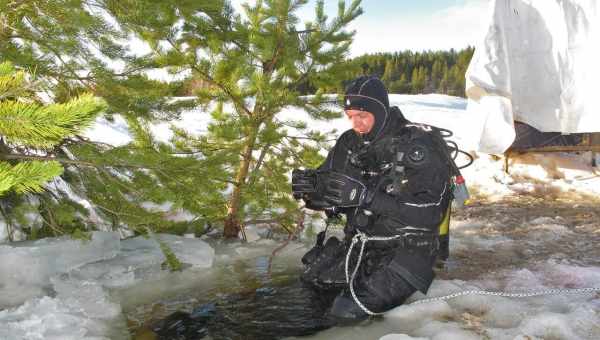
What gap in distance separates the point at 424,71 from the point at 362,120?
125 feet

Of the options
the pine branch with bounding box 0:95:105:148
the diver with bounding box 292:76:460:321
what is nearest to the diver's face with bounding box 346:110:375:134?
the diver with bounding box 292:76:460:321

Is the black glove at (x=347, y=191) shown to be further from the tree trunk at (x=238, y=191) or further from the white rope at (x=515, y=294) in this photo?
the tree trunk at (x=238, y=191)

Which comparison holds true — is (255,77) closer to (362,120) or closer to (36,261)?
(362,120)

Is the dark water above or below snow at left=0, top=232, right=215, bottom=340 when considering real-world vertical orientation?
below

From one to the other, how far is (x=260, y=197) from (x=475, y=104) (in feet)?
22.6

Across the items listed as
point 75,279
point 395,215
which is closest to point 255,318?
point 395,215

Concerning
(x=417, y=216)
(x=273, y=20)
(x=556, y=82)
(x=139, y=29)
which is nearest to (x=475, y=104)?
(x=556, y=82)

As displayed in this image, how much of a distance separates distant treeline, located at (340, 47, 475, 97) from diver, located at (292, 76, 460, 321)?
109ft

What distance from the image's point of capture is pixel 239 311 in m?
3.58

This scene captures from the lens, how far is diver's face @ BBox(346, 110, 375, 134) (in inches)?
156

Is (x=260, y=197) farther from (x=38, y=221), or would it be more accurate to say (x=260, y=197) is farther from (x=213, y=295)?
(x=38, y=221)

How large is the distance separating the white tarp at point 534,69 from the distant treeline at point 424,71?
26.7 m

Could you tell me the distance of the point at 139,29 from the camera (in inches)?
148

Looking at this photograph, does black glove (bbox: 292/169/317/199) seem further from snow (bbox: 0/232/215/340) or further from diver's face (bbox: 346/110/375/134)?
snow (bbox: 0/232/215/340)
